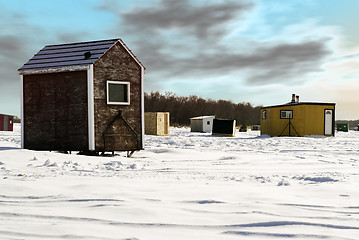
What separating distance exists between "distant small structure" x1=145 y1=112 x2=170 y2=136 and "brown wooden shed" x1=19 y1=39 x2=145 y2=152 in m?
17.2

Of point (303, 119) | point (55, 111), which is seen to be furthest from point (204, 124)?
point (55, 111)

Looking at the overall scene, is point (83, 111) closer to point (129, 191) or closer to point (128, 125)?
point (128, 125)

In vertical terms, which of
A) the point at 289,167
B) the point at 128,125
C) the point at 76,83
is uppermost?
the point at 76,83

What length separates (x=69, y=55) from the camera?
11.3m

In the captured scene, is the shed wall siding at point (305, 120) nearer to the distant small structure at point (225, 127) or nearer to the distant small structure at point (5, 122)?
the distant small structure at point (225, 127)

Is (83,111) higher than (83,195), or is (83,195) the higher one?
(83,111)

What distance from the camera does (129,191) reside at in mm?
4836

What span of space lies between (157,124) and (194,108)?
4224 centimetres

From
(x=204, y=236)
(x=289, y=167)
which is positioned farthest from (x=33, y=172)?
(x=289, y=167)

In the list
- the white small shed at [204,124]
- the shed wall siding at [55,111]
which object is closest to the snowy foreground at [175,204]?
the shed wall siding at [55,111]

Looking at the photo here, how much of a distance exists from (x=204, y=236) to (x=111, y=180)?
10.4 ft

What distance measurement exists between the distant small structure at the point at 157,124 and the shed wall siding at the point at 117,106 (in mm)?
17157

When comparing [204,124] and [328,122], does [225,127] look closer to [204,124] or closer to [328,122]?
[204,124]

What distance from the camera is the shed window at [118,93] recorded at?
10891mm
